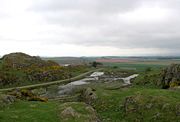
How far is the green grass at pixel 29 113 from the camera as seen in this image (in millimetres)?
38000

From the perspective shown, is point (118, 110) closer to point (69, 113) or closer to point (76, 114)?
point (76, 114)

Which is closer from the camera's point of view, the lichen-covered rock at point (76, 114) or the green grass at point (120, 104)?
the lichen-covered rock at point (76, 114)

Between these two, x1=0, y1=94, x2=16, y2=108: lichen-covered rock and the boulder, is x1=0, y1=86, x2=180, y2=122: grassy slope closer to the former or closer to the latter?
x1=0, y1=94, x2=16, y2=108: lichen-covered rock

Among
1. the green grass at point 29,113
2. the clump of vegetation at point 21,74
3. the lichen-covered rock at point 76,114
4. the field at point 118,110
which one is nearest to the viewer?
the green grass at point 29,113

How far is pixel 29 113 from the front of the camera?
4119cm

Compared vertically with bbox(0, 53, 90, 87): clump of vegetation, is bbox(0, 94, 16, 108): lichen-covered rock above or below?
above

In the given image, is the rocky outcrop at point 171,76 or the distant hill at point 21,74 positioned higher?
the rocky outcrop at point 171,76

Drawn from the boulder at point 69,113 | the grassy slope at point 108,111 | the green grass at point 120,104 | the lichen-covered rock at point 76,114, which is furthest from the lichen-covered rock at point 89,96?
the boulder at point 69,113

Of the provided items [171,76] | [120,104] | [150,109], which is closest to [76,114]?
[120,104]

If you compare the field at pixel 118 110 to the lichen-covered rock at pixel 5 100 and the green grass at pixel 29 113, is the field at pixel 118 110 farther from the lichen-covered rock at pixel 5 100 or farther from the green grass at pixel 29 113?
the lichen-covered rock at pixel 5 100

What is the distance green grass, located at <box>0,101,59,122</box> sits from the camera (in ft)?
125

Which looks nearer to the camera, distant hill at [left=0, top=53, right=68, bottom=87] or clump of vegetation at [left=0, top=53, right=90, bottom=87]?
clump of vegetation at [left=0, top=53, right=90, bottom=87]

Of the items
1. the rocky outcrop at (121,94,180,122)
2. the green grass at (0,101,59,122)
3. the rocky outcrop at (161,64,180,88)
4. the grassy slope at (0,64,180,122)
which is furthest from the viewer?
the rocky outcrop at (161,64,180,88)

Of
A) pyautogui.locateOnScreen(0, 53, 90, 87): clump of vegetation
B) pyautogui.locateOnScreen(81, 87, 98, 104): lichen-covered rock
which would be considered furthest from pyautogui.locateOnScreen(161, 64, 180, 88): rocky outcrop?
pyautogui.locateOnScreen(0, 53, 90, 87): clump of vegetation
